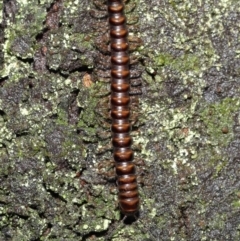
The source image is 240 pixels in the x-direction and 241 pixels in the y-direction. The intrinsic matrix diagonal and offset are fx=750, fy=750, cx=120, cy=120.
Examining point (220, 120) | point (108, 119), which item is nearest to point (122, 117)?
point (108, 119)

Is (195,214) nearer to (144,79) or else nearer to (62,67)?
(144,79)

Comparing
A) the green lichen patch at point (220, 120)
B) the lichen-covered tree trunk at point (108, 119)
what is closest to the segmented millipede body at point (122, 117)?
the lichen-covered tree trunk at point (108, 119)

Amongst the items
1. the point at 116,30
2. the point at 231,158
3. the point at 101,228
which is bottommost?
the point at 101,228

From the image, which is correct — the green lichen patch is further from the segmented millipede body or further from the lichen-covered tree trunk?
the segmented millipede body

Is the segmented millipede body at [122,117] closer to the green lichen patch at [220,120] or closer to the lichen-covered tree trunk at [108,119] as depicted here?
the lichen-covered tree trunk at [108,119]

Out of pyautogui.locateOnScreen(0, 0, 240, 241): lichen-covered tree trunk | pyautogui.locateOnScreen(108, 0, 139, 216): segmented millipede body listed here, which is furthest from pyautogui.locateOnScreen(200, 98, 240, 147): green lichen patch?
pyautogui.locateOnScreen(108, 0, 139, 216): segmented millipede body

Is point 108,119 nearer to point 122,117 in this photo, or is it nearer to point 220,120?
point 122,117

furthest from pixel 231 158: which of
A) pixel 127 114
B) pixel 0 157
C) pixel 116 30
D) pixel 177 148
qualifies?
pixel 0 157
